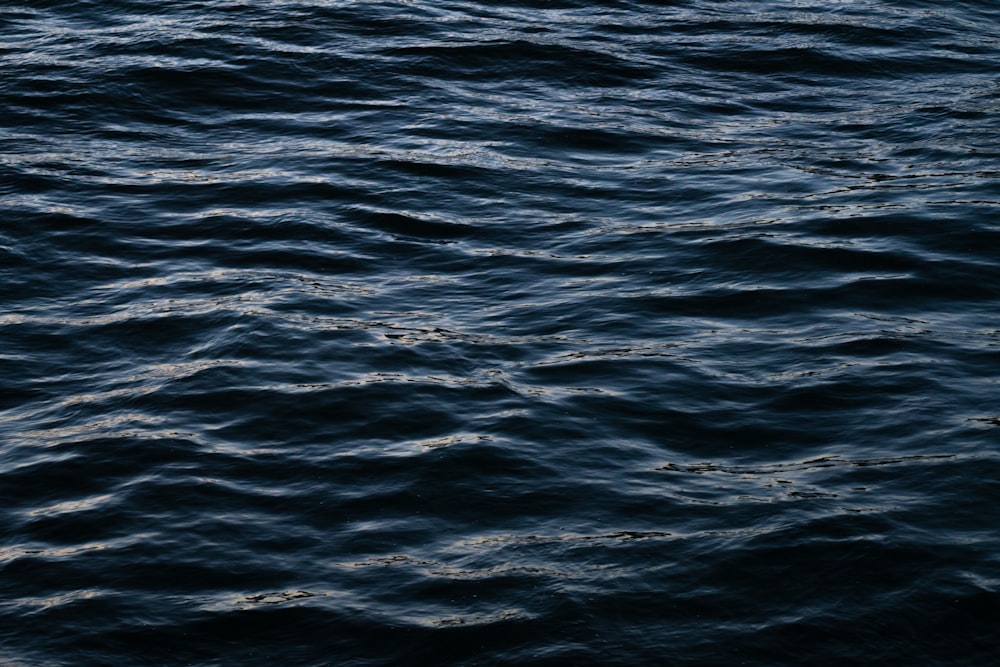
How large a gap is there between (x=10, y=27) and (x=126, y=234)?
8912 millimetres

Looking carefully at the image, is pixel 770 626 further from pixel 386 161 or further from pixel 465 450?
pixel 386 161

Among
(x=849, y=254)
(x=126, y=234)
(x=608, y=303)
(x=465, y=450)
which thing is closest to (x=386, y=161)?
(x=126, y=234)

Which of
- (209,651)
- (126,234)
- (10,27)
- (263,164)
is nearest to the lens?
(209,651)

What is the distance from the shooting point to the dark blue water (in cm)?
907

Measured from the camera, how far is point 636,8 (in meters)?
23.9

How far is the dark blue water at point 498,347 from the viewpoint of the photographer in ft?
29.8

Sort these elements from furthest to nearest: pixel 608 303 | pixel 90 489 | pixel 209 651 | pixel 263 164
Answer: pixel 263 164, pixel 608 303, pixel 90 489, pixel 209 651

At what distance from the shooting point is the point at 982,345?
490 inches

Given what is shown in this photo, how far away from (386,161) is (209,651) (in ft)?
32.2

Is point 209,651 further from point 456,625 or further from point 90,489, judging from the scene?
point 90,489

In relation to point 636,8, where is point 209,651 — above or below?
below

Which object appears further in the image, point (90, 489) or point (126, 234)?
point (126, 234)

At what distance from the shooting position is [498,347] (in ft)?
41.9

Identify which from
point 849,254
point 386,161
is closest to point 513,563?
point 849,254
